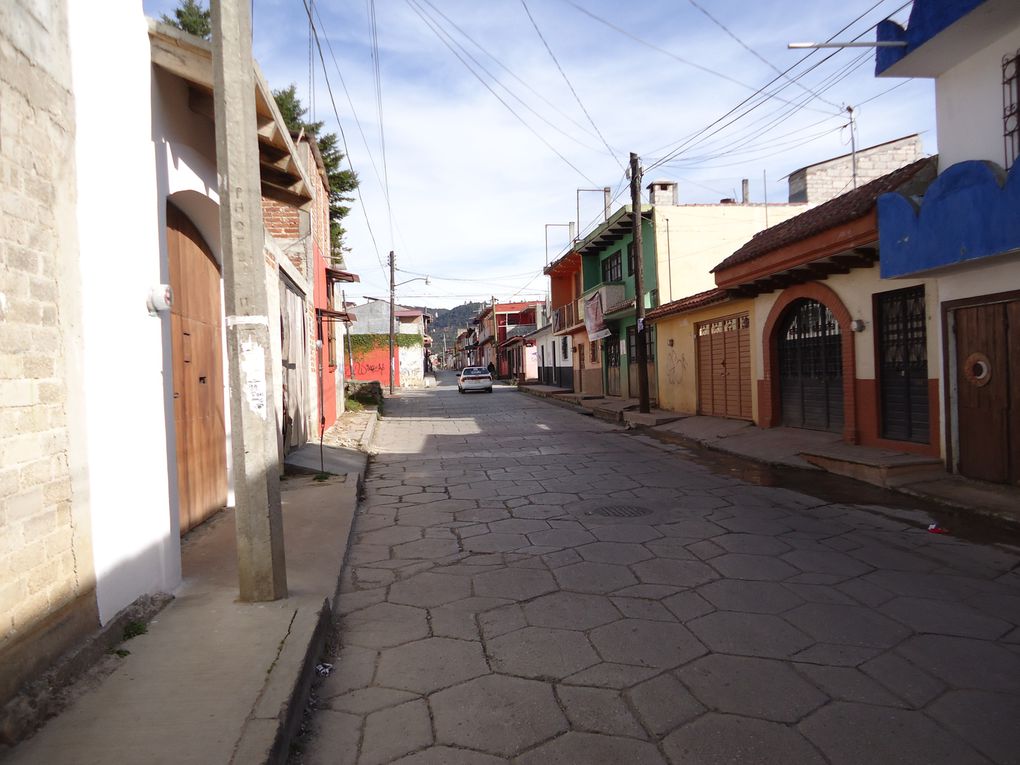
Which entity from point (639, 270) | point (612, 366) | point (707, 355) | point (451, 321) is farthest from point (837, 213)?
point (451, 321)

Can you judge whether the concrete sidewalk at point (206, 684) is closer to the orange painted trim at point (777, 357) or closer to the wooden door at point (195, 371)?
the wooden door at point (195, 371)

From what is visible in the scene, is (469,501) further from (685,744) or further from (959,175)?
(959,175)

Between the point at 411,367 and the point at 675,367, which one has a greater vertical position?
the point at 411,367

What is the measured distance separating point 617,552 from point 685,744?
2.59 m

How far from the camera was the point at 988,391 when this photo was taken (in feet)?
23.2

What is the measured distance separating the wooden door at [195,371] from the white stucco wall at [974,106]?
26.1ft

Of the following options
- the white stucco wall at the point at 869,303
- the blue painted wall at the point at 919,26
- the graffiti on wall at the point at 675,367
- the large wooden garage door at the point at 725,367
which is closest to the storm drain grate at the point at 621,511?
the white stucco wall at the point at 869,303

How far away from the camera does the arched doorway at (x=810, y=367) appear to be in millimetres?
10625

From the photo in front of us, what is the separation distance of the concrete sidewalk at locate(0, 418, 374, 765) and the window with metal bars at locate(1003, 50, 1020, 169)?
7.56 metres

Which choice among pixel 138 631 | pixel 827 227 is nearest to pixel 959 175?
pixel 827 227

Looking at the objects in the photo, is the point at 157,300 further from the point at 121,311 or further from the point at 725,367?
the point at 725,367

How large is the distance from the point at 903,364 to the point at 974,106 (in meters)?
3.26

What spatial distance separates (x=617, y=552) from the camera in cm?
508

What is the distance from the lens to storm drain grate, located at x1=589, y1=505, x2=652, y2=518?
20.9ft
